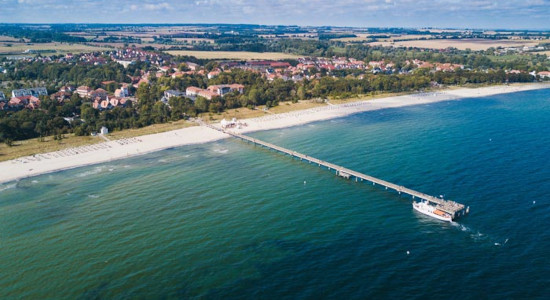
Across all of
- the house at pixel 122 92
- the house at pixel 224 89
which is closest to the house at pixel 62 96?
the house at pixel 122 92

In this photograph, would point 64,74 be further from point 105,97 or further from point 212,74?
point 212,74

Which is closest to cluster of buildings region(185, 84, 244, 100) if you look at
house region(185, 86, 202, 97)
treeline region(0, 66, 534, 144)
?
house region(185, 86, 202, 97)

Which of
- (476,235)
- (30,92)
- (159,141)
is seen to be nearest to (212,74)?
(30,92)

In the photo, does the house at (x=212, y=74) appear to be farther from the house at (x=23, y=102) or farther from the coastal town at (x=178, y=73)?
the house at (x=23, y=102)

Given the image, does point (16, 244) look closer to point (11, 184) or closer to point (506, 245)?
point (11, 184)

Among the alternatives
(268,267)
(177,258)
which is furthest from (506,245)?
(177,258)
